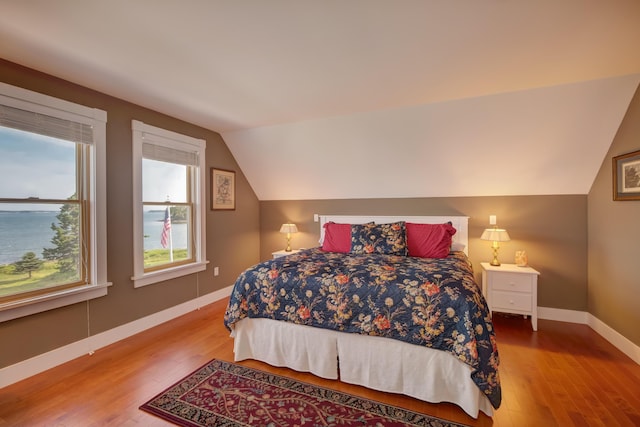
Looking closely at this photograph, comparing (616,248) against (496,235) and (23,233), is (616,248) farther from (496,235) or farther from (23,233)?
(23,233)

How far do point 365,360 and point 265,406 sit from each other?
729 millimetres

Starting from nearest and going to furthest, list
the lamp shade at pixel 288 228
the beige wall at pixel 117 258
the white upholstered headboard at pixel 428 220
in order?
1. the beige wall at pixel 117 258
2. the white upholstered headboard at pixel 428 220
3. the lamp shade at pixel 288 228

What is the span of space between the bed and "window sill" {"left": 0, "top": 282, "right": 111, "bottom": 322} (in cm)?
131

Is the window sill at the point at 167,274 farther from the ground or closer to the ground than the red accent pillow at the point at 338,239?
closer to the ground

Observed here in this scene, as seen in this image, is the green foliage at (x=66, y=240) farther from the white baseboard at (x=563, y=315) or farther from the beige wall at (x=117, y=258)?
the white baseboard at (x=563, y=315)

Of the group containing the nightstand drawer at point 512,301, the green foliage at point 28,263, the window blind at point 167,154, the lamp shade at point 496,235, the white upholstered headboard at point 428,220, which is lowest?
the nightstand drawer at point 512,301

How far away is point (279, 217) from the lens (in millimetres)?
4832

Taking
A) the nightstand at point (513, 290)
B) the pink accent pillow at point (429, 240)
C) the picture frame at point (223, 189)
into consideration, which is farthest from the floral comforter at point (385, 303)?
the picture frame at point (223, 189)

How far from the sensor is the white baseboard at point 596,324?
2.42 meters

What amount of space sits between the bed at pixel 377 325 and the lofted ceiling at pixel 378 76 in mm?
1509

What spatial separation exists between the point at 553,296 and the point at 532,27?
298cm

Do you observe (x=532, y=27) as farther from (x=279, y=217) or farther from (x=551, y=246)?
(x=279, y=217)

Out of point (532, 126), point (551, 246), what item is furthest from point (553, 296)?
point (532, 126)

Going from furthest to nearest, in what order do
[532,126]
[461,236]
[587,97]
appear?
[461,236] → [532,126] → [587,97]
